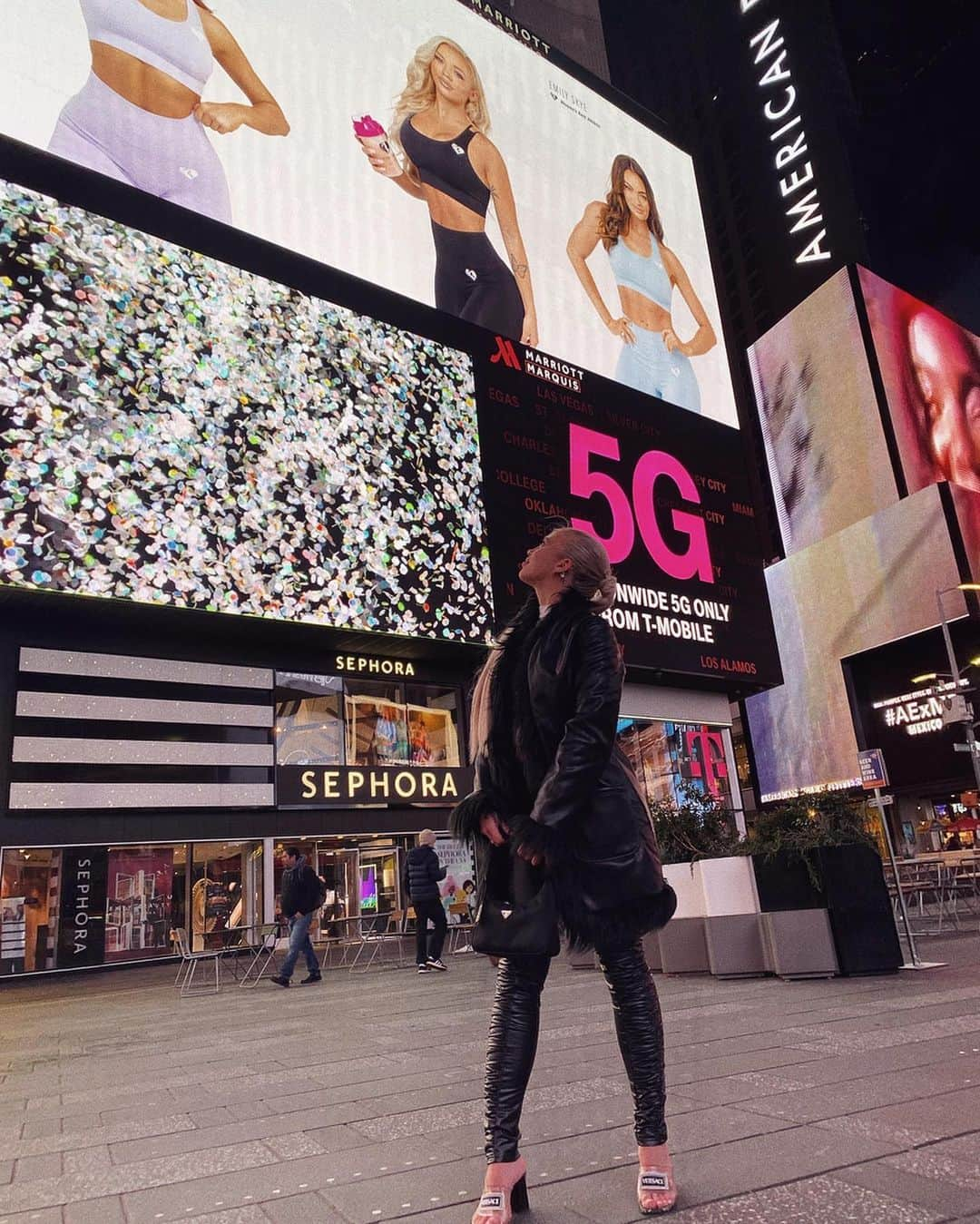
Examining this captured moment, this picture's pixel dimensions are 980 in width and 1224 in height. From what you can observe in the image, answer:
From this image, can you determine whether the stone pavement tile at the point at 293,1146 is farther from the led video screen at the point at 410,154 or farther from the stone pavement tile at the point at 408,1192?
the led video screen at the point at 410,154

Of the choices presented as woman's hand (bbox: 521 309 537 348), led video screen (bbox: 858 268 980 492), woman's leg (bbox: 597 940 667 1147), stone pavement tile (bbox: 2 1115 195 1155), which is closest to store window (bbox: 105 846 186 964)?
stone pavement tile (bbox: 2 1115 195 1155)

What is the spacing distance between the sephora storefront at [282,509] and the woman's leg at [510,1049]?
39.7ft

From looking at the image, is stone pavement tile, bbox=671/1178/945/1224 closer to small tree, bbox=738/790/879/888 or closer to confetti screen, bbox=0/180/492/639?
small tree, bbox=738/790/879/888

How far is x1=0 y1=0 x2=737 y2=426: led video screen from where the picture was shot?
1560cm

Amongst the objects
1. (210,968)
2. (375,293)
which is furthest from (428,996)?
(375,293)

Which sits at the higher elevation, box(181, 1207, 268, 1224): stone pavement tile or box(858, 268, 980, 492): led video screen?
box(858, 268, 980, 492): led video screen

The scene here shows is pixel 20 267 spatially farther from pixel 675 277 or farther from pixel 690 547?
pixel 675 277

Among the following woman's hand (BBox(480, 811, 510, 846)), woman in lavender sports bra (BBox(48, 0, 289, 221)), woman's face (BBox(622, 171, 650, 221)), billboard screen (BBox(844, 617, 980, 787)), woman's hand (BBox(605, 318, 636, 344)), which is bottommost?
woman's hand (BBox(480, 811, 510, 846))

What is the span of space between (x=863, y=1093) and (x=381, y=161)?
19530 millimetres

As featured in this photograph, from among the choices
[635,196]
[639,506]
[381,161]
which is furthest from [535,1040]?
[635,196]

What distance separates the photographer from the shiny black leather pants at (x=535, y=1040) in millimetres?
2160

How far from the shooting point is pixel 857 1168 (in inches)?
87.6

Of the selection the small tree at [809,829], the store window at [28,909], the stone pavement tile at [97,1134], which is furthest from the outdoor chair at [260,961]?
the stone pavement tile at [97,1134]

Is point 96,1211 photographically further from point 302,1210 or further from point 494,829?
point 494,829
